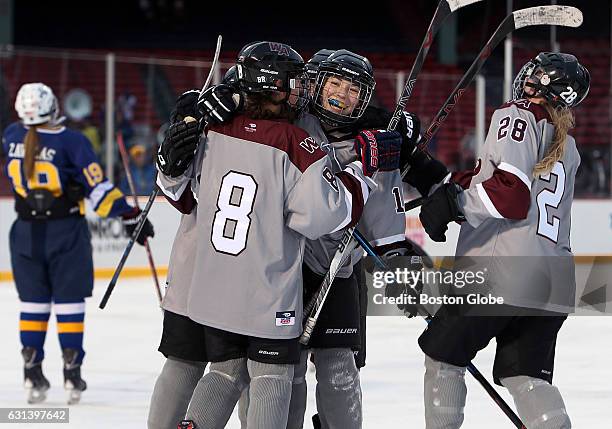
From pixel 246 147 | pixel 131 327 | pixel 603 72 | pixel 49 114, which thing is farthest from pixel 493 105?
pixel 246 147

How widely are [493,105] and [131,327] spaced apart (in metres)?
Answer: 3.78

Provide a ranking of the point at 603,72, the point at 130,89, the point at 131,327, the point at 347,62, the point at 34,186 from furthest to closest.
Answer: the point at 603,72 < the point at 130,89 < the point at 131,327 < the point at 34,186 < the point at 347,62

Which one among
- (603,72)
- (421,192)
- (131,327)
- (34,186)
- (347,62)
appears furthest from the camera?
(603,72)

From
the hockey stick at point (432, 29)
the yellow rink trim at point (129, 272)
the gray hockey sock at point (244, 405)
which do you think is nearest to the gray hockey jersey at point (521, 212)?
the hockey stick at point (432, 29)

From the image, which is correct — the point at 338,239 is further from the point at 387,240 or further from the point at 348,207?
the point at 348,207

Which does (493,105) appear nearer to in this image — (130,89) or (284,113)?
(130,89)

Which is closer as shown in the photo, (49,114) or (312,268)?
(312,268)

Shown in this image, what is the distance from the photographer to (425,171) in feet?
9.32

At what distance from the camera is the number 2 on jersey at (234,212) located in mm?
2377

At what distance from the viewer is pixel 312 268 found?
266 cm

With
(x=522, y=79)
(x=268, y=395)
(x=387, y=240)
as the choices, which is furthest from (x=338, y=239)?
(x=522, y=79)

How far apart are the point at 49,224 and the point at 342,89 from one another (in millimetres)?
1757

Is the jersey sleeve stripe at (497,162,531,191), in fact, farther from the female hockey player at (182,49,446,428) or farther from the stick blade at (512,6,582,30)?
the stick blade at (512,6,582,30)

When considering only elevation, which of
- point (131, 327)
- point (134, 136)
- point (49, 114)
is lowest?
point (131, 327)
